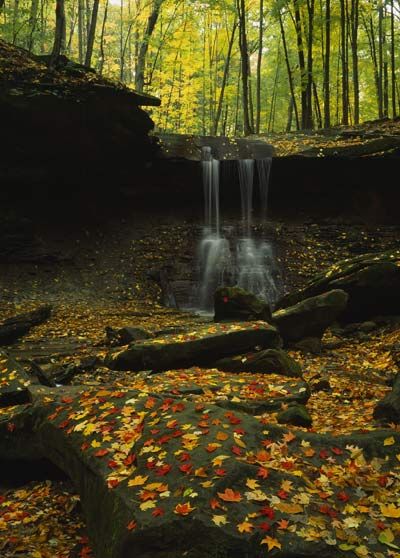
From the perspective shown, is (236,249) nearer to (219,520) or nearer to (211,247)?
(211,247)

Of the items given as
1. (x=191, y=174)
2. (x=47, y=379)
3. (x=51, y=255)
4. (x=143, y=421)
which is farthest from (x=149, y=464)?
(x=191, y=174)

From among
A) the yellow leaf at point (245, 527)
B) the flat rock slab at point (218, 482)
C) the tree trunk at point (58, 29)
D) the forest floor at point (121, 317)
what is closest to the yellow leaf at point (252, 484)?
the flat rock slab at point (218, 482)

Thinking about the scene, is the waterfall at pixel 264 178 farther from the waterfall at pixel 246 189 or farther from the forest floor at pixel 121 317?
the forest floor at pixel 121 317

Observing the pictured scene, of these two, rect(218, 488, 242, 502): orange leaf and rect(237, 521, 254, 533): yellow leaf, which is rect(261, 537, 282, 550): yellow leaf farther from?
rect(218, 488, 242, 502): orange leaf

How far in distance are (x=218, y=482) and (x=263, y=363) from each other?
413 cm

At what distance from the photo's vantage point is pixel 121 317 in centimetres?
1313

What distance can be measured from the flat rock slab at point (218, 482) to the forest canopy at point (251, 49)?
17.3 m

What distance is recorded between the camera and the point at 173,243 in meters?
19.1

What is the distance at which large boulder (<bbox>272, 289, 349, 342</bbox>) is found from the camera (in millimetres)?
9992

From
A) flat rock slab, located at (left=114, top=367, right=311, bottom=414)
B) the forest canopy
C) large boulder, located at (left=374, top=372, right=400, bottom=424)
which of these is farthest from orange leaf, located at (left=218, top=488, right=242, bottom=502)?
the forest canopy

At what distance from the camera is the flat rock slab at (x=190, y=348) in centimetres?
784

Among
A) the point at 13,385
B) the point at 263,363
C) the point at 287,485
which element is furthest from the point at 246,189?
the point at 287,485

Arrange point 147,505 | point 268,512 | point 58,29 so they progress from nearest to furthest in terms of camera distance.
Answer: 1. point 268,512
2. point 147,505
3. point 58,29

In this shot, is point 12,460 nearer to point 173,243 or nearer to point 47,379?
point 47,379
